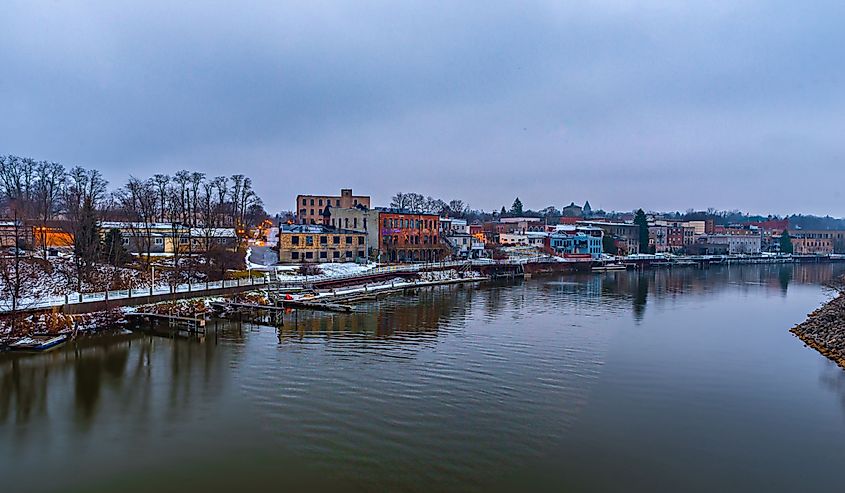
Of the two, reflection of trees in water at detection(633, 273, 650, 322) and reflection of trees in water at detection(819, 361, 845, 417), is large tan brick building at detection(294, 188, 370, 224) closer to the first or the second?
reflection of trees in water at detection(633, 273, 650, 322)

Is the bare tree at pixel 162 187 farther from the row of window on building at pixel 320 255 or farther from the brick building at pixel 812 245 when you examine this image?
the brick building at pixel 812 245

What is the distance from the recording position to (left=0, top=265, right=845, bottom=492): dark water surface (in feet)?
43.7

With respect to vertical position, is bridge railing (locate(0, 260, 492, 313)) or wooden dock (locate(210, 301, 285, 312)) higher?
bridge railing (locate(0, 260, 492, 313))

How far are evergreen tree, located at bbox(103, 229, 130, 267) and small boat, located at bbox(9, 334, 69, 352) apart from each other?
1537 centimetres

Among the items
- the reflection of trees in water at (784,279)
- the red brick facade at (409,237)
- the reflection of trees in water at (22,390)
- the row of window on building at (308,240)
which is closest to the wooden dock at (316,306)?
the reflection of trees in water at (22,390)

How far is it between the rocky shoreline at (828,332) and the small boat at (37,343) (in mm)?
32787

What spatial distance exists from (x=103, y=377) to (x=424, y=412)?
12.2 meters

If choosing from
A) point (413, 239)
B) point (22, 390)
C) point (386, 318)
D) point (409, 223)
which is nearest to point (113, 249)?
point (386, 318)

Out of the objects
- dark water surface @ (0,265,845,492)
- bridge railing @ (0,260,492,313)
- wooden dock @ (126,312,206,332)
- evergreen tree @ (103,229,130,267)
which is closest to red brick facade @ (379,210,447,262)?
bridge railing @ (0,260,492,313)

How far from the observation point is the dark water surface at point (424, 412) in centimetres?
1332

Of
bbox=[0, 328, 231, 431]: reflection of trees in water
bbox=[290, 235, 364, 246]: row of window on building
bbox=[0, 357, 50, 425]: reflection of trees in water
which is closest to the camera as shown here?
bbox=[0, 357, 50, 425]: reflection of trees in water

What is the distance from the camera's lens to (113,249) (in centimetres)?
4009

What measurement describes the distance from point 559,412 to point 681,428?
11.1 feet

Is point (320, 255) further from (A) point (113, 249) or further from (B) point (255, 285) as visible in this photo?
(A) point (113, 249)
